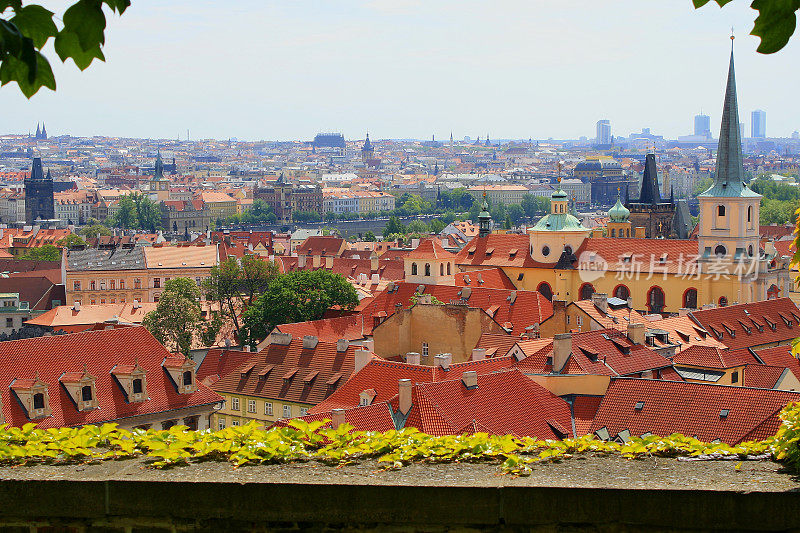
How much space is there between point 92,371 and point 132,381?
992 millimetres

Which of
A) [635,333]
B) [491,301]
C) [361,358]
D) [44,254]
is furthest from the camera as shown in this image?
[44,254]

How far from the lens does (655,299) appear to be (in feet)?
198

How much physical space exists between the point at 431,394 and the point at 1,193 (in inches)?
7107

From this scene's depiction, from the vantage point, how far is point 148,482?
5.36 m

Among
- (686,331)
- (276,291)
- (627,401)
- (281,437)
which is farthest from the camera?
(276,291)

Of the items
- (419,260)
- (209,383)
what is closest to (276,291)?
(419,260)

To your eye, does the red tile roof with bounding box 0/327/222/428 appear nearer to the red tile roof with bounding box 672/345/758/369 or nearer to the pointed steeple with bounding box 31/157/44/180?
the red tile roof with bounding box 672/345/758/369

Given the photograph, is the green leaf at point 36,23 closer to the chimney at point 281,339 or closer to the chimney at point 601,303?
the chimney at point 281,339

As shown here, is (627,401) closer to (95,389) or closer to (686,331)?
(95,389)

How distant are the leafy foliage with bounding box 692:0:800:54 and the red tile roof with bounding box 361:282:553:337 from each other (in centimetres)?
3885

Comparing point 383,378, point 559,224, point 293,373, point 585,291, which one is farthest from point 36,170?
point 383,378

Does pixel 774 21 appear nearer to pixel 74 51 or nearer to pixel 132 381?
pixel 74 51

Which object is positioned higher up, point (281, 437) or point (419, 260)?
point (281, 437)

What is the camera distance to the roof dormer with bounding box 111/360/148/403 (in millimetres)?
29484
